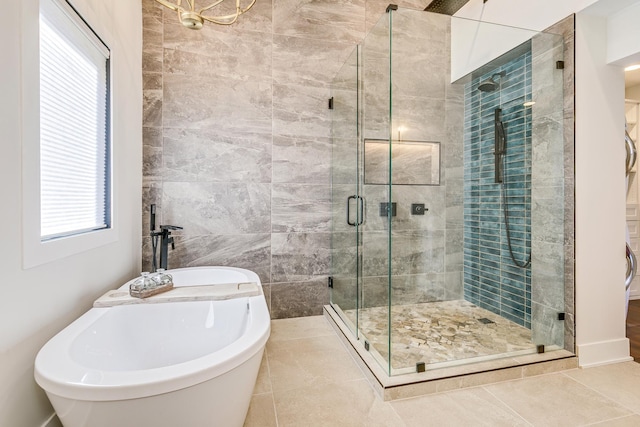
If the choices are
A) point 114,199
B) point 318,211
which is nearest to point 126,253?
point 114,199

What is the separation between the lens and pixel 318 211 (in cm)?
288

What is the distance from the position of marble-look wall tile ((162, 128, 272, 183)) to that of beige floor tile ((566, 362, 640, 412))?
2.52 meters

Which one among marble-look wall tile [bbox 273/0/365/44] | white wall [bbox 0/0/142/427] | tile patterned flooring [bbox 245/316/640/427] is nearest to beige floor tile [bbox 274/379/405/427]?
tile patterned flooring [bbox 245/316/640/427]

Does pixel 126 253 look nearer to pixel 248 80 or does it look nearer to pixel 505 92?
pixel 248 80

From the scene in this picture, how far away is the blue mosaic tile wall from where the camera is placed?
7.67 feet

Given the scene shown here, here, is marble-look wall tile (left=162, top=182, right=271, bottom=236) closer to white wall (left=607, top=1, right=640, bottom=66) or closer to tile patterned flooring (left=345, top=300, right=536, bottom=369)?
tile patterned flooring (left=345, top=300, right=536, bottom=369)

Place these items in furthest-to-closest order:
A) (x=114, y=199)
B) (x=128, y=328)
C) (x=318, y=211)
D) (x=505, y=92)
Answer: (x=318, y=211)
(x=505, y=92)
(x=114, y=199)
(x=128, y=328)

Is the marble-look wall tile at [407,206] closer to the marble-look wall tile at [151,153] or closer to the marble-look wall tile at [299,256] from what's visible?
the marble-look wall tile at [299,256]

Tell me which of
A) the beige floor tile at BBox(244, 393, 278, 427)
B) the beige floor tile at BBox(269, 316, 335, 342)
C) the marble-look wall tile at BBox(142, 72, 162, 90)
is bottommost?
the beige floor tile at BBox(244, 393, 278, 427)

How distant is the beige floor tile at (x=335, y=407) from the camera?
1499mm

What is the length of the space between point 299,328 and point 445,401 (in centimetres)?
126

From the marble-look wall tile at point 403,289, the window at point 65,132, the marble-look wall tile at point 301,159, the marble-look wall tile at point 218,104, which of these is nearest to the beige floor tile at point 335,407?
the marble-look wall tile at point 403,289

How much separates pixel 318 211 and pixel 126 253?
1521 mm

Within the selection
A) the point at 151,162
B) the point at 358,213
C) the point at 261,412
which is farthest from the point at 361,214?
the point at 151,162
